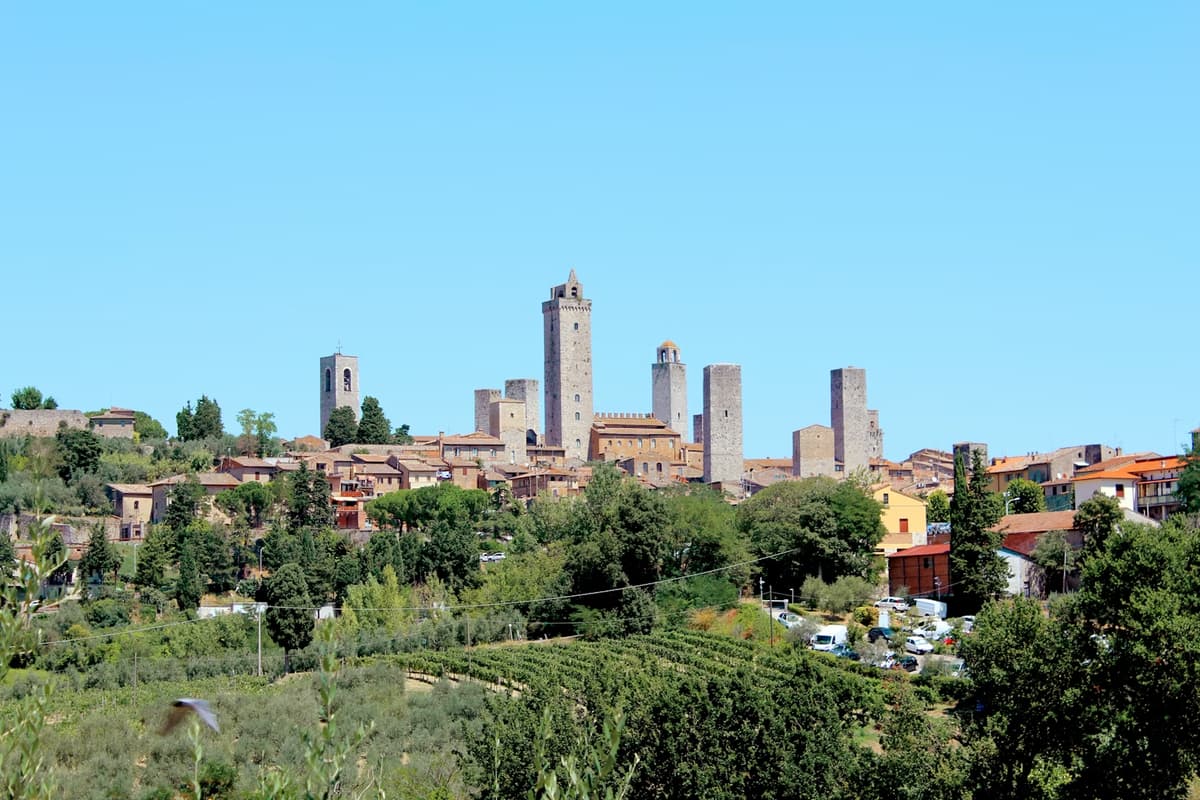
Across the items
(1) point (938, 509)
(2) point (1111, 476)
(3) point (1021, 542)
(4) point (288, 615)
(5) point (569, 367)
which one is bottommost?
(4) point (288, 615)

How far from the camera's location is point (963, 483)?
40500 millimetres

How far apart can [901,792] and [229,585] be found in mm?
34848

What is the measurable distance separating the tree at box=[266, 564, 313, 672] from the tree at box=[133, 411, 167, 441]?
44.6 meters

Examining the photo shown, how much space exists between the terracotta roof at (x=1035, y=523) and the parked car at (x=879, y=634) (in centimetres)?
778

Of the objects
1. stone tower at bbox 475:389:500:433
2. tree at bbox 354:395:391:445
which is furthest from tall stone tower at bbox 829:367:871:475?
tree at bbox 354:395:391:445

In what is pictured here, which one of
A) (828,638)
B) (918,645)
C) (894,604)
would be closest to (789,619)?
(894,604)

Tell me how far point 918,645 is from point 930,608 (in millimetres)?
5339

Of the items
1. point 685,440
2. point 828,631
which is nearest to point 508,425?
point 685,440

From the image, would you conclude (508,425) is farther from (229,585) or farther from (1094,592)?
(1094,592)

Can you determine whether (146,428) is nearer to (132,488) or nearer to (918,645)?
(132,488)

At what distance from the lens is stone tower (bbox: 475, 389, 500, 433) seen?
299ft

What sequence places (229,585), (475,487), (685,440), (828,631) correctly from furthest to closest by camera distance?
(685,440)
(475,487)
(229,585)
(828,631)

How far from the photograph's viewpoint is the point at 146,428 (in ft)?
281

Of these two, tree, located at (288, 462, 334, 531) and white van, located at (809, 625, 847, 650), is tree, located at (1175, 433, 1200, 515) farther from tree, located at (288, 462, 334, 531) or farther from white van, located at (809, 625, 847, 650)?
tree, located at (288, 462, 334, 531)
